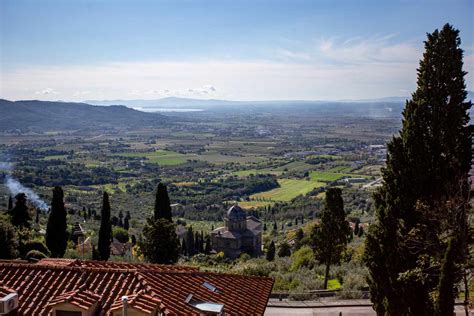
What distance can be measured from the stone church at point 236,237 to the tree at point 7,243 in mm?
29127

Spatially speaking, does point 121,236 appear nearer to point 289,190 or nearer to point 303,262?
point 303,262

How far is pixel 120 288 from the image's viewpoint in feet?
33.8

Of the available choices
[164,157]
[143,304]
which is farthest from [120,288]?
[164,157]

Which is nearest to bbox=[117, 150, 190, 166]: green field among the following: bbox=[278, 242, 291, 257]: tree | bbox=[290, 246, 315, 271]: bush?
bbox=[278, 242, 291, 257]: tree

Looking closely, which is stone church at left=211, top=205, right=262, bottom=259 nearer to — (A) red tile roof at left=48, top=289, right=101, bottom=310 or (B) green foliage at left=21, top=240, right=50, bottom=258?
(B) green foliage at left=21, top=240, right=50, bottom=258

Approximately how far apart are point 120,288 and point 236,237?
42749 mm

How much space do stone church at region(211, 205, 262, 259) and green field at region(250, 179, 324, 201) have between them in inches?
1786

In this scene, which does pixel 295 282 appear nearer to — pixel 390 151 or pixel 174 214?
pixel 390 151

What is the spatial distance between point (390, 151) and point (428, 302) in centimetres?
479

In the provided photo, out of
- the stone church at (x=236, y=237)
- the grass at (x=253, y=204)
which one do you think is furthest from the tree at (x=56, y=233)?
the grass at (x=253, y=204)

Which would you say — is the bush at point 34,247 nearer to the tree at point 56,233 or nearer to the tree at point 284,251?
the tree at point 56,233

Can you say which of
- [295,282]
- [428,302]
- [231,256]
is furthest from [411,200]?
[231,256]

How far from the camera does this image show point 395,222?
1567 centimetres

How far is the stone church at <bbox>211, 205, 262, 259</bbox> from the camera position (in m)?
52.7
